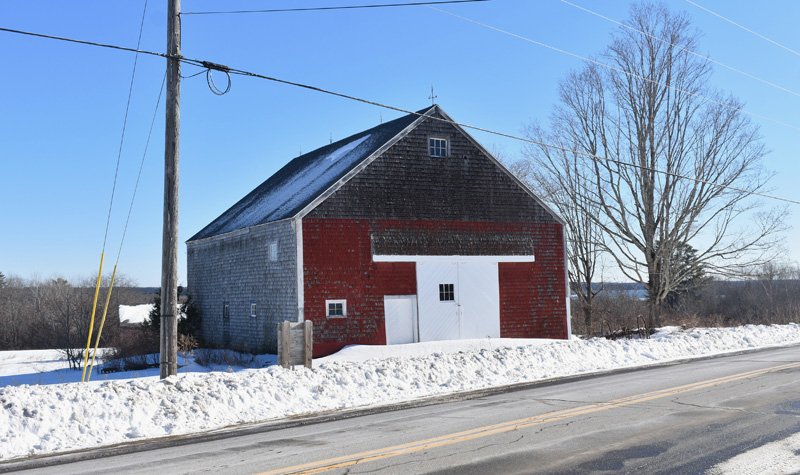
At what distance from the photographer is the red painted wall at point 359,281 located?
2067 centimetres

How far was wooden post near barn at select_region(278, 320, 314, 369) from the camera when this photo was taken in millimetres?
14000

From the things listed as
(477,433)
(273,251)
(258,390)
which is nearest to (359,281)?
(273,251)

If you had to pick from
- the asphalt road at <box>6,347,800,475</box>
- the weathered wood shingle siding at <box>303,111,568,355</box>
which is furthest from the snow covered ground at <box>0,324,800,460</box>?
the weathered wood shingle siding at <box>303,111,568,355</box>

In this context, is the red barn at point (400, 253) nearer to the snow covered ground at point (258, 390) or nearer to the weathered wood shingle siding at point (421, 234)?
the weathered wood shingle siding at point (421, 234)

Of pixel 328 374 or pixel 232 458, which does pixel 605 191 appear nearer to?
pixel 328 374

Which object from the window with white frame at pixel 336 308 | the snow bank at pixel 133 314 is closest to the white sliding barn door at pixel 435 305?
the window with white frame at pixel 336 308

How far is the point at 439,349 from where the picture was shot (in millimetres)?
20875

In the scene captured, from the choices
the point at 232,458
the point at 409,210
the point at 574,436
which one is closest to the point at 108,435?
the point at 232,458

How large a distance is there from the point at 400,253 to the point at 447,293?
2.25 meters

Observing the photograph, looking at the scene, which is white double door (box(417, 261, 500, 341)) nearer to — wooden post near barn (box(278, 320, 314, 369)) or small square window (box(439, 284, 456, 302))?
small square window (box(439, 284, 456, 302))

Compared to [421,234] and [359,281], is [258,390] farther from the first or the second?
[421,234]

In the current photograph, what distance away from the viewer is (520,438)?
26.8ft

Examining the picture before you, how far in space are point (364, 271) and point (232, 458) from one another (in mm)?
13920

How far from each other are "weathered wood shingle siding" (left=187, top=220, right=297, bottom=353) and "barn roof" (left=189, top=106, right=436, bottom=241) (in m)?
0.59
